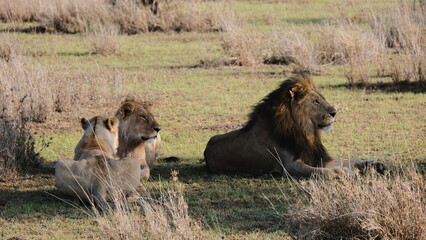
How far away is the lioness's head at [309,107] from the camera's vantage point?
30.5 feet

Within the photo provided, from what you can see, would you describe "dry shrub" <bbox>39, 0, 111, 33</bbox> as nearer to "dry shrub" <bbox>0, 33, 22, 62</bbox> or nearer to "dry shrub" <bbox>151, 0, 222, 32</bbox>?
"dry shrub" <bbox>151, 0, 222, 32</bbox>

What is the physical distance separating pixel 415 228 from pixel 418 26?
13086 mm

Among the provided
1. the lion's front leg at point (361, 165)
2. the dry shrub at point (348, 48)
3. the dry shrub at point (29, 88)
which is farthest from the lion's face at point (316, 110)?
the dry shrub at point (348, 48)

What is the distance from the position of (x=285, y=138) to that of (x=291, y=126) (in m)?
0.14

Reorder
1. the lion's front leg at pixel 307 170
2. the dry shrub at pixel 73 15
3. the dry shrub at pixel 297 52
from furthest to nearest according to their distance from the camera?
the dry shrub at pixel 73 15, the dry shrub at pixel 297 52, the lion's front leg at pixel 307 170

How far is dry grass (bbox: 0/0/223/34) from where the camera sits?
23.2m

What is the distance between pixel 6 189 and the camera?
9.04 metres

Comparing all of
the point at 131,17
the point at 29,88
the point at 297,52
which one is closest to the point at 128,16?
the point at 131,17

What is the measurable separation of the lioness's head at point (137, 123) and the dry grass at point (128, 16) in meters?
13.8

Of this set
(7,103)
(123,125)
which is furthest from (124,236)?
(7,103)

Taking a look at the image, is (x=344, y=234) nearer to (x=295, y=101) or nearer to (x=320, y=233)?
(x=320, y=233)

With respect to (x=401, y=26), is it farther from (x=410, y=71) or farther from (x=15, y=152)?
(x=15, y=152)

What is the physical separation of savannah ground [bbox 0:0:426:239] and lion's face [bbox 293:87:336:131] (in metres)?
0.73

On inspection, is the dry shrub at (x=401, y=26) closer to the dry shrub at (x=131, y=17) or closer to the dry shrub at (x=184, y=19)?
the dry shrub at (x=184, y=19)
